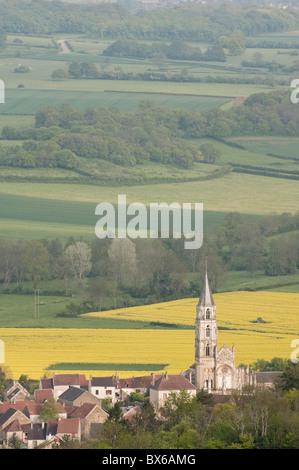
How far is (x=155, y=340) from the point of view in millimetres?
87375

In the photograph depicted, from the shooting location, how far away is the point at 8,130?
17312cm

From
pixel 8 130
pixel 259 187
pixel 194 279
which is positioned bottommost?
pixel 194 279

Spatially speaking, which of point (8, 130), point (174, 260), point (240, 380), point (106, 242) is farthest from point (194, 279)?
point (8, 130)

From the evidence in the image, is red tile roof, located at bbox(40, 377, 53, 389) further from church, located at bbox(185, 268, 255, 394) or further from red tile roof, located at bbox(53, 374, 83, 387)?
church, located at bbox(185, 268, 255, 394)

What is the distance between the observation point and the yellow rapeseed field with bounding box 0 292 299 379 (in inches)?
3270

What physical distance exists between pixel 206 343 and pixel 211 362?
1.03 meters

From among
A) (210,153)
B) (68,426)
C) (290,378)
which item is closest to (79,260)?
(290,378)

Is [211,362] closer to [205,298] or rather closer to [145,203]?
[205,298]

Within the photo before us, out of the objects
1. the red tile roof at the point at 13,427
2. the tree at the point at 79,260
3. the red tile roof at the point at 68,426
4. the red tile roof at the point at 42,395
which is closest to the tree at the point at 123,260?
the tree at the point at 79,260

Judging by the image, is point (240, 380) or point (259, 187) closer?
point (240, 380)
